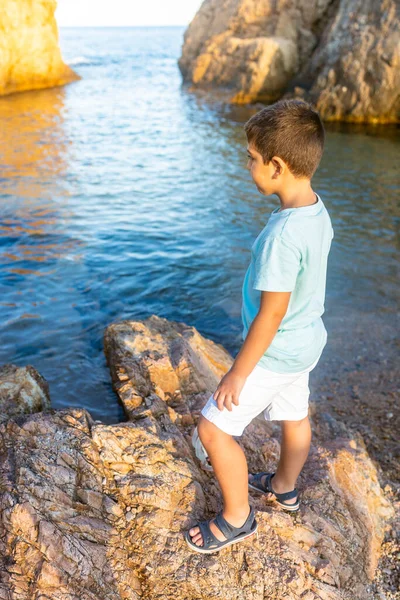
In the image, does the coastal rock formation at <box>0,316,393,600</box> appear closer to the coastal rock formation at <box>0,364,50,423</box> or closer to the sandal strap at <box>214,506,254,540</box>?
the sandal strap at <box>214,506,254,540</box>

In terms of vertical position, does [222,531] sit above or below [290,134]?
below

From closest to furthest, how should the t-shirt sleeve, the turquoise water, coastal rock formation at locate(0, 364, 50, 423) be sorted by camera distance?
the t-shirt sleeve < coastal rock formation at locate(0, 364, 50, 423) < the turquoise water

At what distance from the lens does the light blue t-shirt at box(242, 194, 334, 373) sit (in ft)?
6.70

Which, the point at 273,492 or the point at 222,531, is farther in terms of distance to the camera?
the point at 273,492

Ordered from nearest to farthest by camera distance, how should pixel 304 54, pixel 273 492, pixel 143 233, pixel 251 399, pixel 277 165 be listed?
pixel 277 165
pixel 251 399
pixel 273 492
pixel 143 233
pixel 304 54

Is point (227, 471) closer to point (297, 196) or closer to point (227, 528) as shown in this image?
point (227, 528)

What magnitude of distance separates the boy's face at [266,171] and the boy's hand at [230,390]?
0.77 m

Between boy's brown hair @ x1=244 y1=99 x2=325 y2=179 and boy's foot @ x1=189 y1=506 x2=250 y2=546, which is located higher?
boy's brown hair @ x1=244 y1=99 x2=325 y2=179

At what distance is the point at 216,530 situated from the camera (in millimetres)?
2344

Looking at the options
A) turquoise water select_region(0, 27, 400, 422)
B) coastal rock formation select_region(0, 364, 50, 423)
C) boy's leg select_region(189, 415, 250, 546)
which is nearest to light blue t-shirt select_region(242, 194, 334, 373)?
boy's leg select_region(189, 415, 250, 546)

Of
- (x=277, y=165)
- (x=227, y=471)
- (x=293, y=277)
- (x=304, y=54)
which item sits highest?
(x=277, y=165)

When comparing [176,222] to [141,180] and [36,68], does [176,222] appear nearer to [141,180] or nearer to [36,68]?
[141,180]

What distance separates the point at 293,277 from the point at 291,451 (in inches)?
40.4

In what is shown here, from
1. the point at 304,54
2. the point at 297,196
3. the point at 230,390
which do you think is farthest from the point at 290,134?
the point at 304,54
